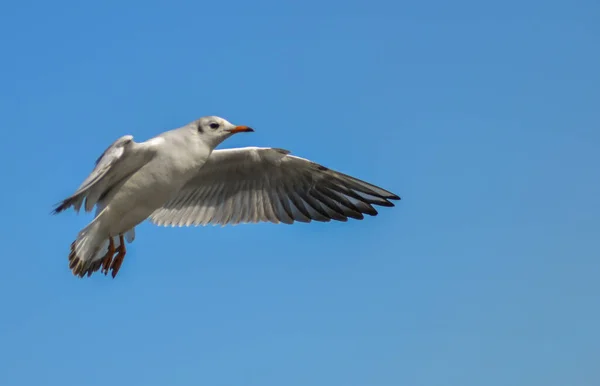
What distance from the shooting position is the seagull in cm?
901

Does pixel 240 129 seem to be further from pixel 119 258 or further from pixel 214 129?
pixel 119 258

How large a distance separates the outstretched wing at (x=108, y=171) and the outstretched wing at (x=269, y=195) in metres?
1.27

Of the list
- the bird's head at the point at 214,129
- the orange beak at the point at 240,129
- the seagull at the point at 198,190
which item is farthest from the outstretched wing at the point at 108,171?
the orange beak at the point at 240,129

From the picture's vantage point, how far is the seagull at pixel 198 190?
901cm

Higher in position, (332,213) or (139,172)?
(332,213)

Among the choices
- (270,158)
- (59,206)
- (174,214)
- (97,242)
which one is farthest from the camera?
(174,214)

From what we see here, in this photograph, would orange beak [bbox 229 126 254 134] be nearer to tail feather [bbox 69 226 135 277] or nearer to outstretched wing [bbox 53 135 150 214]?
outstretched wing [bbox 53 135 150 214]

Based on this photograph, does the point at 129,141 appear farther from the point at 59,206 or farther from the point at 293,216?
the point at 293,216

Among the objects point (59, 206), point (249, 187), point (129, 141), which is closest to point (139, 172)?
point (129, 141)

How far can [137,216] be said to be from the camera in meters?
9.30

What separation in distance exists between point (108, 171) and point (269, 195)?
2298 mm

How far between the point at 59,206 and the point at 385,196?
3919 mm

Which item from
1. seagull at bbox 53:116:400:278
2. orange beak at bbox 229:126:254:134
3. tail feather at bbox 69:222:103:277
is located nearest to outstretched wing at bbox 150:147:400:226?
seagull at bbox 53:116:400:278

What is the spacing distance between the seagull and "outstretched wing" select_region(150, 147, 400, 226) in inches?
0.5
